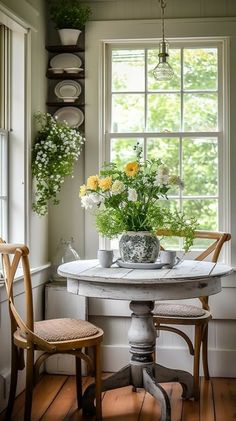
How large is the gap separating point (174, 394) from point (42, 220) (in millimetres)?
1481

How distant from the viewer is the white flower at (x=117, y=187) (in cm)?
335

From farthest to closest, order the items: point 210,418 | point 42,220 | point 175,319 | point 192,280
Answer: point 42,220
point 175,319
point 210,418
point 192,280

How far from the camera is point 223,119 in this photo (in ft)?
14.3

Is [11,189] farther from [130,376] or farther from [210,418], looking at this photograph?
[210,418]

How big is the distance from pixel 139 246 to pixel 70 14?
1907 millimetres

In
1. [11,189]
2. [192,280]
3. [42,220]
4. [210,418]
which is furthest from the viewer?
[42,220]

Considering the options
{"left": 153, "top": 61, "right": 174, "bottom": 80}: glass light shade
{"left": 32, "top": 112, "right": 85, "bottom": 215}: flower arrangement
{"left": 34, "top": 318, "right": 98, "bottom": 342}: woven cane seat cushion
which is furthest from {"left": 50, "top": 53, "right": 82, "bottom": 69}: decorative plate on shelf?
{"left": 34, "top": 318, "right": 98, "bottom": 342}: woven cane seat cushion

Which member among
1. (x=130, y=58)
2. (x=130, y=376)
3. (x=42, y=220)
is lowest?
(x=130, y=376)

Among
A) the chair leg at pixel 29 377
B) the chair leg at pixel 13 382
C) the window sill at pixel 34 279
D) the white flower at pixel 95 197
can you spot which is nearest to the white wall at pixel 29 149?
the window sill at pixel 34 279

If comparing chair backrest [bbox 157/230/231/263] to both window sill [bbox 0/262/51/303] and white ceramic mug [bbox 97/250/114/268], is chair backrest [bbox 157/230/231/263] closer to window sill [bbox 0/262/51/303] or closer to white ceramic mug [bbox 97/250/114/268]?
white ceramic mug [bbox 97/250/114/268]

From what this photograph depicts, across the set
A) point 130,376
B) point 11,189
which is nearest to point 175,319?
point 130,376

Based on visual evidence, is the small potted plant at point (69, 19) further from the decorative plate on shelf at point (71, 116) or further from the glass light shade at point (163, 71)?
the glass light shade at point (163, 71)

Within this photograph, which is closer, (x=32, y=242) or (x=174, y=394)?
(x=174, y=394)

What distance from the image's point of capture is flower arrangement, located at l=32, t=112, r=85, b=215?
4.07m
